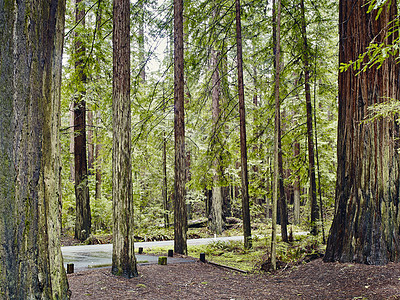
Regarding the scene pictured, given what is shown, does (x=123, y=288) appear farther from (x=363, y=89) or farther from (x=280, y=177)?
(x=280, y=177)

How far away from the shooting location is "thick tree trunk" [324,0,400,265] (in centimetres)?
627

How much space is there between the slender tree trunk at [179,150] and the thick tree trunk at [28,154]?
620 cm

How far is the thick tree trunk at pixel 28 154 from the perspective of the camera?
2.88 metres

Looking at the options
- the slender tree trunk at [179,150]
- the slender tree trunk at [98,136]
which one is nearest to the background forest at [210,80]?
the slender tree trunk at [98,136]

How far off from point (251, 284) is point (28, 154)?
533 cm

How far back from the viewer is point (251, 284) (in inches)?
270

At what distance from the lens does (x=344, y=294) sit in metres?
5.25

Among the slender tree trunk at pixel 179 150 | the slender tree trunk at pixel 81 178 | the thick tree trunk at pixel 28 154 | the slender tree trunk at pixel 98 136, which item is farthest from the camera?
the slender tree trunk at pixel 81 178

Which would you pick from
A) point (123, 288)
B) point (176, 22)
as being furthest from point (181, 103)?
point (123, 288)

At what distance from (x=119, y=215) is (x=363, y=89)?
5.21m

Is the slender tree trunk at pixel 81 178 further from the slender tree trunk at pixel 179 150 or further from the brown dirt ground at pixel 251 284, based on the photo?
the brown dirt ground at pixel 251 284

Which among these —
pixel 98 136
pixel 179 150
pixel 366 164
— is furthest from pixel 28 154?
pixel 98 136

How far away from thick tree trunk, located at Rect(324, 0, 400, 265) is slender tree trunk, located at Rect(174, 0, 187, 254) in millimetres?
3970

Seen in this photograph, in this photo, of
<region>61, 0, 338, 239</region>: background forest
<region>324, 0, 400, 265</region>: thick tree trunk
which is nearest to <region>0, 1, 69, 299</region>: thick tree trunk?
<region>61, 0, 338, 239</region>: background forest
